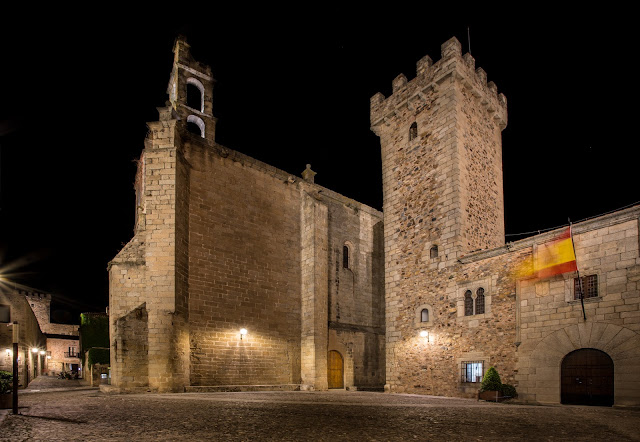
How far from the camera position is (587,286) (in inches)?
481

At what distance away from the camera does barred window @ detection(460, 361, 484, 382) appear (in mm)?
14328

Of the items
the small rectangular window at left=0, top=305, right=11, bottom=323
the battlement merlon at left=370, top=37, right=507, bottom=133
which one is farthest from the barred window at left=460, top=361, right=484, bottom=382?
the small rectangular window at left=0, top=305, right=11, bottom=323

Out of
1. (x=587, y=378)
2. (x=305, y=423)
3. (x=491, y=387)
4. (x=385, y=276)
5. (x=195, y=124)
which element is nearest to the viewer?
(x=305, y=423)

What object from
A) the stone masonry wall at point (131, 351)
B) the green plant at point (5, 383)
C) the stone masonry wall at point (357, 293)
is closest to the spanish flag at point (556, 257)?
the stone masonry wall at point (357, 293)

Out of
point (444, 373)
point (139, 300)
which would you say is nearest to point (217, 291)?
point (139, 300)

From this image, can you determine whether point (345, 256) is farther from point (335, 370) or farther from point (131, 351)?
point (131, 351)

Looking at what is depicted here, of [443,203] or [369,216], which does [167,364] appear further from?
[369,216]

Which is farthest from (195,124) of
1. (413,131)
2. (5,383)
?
(5,383)

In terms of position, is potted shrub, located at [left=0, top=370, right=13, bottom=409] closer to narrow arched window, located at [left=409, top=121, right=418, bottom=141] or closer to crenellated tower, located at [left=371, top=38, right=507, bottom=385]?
crenellated tower, located at [left=371, top=38, right=507, bottom=385]

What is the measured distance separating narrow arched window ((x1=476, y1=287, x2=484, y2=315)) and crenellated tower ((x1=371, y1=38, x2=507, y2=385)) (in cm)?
136

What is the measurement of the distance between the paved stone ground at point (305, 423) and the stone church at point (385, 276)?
3.08 m

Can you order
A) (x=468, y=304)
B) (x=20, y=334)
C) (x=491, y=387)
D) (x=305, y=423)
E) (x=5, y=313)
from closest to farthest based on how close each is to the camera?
(x=305, y=423) < (x=491, y=387) < (x=468, y=304) < (x=5, y=313) < (x=20, y=334)

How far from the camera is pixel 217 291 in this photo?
17219 mm

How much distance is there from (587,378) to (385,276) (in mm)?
7971
